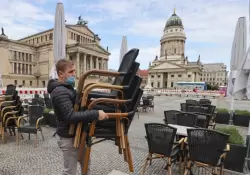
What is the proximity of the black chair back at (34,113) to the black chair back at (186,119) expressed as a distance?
14.1 ft

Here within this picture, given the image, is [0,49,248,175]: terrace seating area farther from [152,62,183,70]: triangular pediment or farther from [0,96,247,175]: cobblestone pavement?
[152,62,183,70]: triangular pediment

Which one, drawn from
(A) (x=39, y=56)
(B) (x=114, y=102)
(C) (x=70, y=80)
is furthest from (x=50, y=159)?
(A) (x=39, y=56)

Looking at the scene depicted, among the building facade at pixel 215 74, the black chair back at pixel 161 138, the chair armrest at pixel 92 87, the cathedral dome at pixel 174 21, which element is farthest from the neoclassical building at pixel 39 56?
the building facade at pixel 215 74

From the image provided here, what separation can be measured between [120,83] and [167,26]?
8950 centimetres

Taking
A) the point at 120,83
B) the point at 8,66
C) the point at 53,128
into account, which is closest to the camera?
the point at 120,83

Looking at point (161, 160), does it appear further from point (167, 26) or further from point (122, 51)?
point (167, 26)

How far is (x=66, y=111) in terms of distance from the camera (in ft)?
4.76

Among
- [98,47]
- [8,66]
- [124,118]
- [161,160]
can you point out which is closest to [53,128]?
[161,160]

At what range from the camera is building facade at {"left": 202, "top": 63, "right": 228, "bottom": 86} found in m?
101

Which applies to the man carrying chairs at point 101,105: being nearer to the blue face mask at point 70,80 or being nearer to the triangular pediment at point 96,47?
the blue face mask at point 70,80

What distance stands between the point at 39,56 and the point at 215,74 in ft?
327

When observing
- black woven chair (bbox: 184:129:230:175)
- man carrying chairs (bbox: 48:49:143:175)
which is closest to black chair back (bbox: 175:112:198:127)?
black woven chair (bbox: 184:129:230:175)

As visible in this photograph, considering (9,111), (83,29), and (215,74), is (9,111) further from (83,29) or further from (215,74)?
(215,74)

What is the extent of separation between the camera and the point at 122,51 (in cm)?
1152
